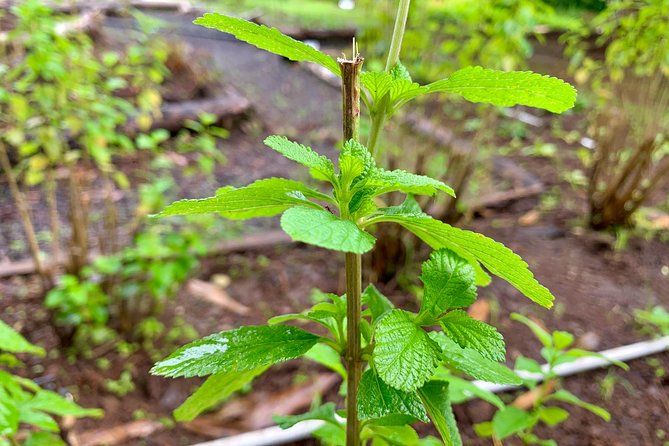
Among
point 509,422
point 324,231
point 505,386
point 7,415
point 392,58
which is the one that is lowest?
point 505,386

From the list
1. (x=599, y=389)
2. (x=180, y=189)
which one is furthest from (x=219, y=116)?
(x=599, y=389)

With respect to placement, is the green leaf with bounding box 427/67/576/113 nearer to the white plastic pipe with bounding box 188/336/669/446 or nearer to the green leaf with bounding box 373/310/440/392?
the green leaf with bounding box 373/310/440/392

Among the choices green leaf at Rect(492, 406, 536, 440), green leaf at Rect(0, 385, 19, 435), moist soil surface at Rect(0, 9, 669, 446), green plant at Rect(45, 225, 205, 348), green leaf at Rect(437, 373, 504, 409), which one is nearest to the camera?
green leaf at Rect(0, 385, 19, 435)

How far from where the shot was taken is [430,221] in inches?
20.5

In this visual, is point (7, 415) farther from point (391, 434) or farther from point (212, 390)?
point (391, 434)

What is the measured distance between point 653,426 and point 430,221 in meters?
1.62

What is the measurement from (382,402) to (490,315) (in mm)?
1844

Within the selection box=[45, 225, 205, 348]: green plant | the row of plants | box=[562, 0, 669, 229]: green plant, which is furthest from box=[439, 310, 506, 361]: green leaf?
box=[562, 0, 669, 229]: green plant

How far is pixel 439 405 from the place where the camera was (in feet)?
2.06

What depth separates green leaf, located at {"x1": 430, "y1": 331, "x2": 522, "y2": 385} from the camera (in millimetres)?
613

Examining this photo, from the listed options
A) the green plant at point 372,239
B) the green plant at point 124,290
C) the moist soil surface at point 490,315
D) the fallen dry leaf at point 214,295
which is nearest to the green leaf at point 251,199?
the green plant at point 372,239

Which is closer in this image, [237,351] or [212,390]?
[237,351]

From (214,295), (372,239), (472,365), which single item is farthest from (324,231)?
(214,295)

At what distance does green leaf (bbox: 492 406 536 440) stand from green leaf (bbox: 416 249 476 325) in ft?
Result: 2.65
